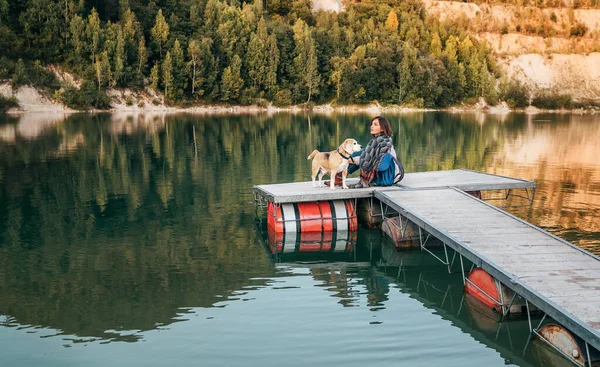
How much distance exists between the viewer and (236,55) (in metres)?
104

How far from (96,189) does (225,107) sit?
7948 cm

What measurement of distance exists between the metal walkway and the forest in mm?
80133

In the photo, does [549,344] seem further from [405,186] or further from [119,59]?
[119,59]

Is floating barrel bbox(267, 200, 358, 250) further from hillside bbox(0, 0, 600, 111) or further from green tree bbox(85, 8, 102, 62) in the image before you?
green tree bbox(85, 8, 102, 62)

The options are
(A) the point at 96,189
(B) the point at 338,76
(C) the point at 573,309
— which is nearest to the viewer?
(C) the point at 573,309

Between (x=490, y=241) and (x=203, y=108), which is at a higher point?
(x=203, y=108)

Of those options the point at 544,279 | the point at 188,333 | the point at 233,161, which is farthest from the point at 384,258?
the point at 233,161

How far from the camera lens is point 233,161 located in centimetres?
3541

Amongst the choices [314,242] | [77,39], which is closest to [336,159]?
[314,242]

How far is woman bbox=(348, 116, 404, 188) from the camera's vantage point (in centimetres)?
1952

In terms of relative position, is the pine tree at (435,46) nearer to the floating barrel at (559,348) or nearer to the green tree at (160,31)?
the green tree at (160,31)

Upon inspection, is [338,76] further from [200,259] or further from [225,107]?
[200,259]

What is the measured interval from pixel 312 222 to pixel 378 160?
279 centimetres

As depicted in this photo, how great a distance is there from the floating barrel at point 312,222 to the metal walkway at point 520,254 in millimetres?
1449
